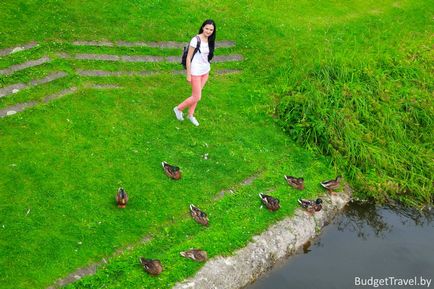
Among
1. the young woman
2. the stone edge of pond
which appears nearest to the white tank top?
the young woman

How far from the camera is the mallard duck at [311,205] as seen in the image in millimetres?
16234

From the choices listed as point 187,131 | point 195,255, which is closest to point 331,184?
point 187,131

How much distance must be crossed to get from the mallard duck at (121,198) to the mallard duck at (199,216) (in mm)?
1816

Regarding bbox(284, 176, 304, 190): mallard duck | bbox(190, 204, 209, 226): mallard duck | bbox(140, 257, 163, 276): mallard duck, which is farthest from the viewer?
bbox(284, 176, 304, 190): mallard duck

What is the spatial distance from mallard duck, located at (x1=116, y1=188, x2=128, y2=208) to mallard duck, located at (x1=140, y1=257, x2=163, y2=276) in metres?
1.88

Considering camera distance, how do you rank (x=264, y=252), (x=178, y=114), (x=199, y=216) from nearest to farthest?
(x=199, y=216)
(x=264, y=252)
(x=178, y=114)

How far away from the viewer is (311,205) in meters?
Result: 16.2

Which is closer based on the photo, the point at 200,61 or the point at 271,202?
the point at 271,202

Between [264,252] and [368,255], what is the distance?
10.8ft

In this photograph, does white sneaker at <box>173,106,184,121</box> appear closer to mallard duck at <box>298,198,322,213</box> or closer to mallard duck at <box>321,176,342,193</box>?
mallard duck at <box>298,198,322,213</box>

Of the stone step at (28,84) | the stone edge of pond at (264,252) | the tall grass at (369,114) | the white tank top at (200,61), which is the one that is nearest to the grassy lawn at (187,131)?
the tall grass at (369,114)

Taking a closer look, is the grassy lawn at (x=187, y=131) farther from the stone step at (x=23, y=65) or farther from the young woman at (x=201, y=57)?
the young woman at (x=201, y=57)

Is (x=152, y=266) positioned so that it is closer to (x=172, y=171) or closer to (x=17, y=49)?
(x=172, y=171)

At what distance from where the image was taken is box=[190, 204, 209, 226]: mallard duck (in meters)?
14.8
